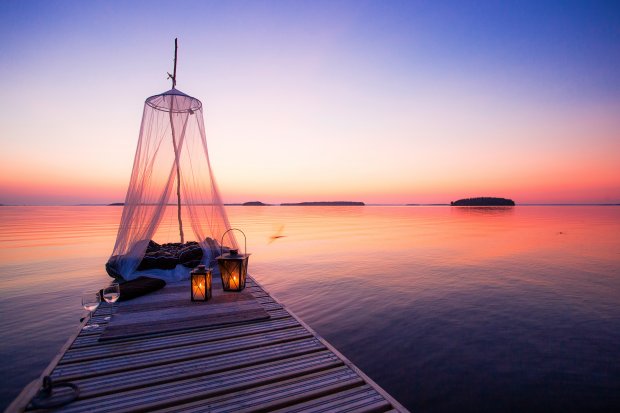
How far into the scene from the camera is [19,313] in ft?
21.4

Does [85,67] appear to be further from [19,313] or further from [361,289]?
[361,289]

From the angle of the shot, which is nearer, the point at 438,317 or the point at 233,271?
the point at 233,271

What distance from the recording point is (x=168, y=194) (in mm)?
7809

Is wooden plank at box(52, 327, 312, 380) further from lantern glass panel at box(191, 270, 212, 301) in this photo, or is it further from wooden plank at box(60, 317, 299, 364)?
lantern glass panel at box(191, 270, 212, 301)

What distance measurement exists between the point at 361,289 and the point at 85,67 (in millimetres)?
12881

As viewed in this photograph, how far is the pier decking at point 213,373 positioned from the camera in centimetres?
243

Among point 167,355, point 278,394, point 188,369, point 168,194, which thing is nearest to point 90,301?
point 167,355

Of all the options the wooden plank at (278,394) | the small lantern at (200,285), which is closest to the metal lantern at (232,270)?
the small lantern at (200,285)

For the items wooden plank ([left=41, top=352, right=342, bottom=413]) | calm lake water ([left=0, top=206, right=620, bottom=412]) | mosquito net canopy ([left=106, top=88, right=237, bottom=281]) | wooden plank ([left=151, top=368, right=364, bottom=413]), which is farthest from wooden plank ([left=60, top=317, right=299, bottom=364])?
mosquito net canopy ([left=106, top=88, right=237, bottom=281])

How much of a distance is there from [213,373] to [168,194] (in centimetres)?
601

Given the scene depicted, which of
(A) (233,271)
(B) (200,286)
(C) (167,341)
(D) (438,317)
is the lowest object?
(D) (438,317)

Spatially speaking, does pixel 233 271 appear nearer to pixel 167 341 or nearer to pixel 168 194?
pixel 167 341

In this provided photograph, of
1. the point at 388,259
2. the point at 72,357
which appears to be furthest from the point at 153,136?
the point at 388,259

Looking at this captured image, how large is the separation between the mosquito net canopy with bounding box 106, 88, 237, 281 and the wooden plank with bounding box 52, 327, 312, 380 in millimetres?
3883
